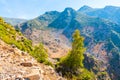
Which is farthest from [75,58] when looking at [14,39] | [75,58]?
[14,39]

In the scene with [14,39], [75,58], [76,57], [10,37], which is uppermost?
[10,37]

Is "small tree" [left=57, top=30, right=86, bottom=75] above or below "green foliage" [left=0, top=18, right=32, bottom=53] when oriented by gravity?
below

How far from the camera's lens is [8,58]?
95.8ft

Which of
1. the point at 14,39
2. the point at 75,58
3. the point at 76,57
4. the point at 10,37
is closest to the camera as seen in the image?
the point at 10,37

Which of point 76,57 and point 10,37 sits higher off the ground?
point 10,37

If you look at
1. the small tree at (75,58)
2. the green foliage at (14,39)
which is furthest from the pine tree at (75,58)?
the green foliage at (14,39)

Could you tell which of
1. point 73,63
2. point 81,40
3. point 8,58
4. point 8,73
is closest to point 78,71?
point 73,63

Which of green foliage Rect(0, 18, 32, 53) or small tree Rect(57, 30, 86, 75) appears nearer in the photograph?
green foliage Rect(0, 18, 32, 53)

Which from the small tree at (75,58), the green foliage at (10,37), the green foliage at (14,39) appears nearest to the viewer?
the green foliage at (10,37)

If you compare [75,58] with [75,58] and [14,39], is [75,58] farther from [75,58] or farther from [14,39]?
[14,39]

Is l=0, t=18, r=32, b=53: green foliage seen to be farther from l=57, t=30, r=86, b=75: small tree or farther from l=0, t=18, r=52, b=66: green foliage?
l=57, t=30, r=86, b=75: small tree

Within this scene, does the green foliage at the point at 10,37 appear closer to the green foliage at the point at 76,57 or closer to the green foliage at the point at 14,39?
the green foliage at the point at 14,39

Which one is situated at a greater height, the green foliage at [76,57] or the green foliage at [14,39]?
the green foliage at [14,39]

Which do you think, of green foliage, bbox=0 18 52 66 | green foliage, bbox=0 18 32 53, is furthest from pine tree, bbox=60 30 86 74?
green foliage, bbox=0 18 32 53
